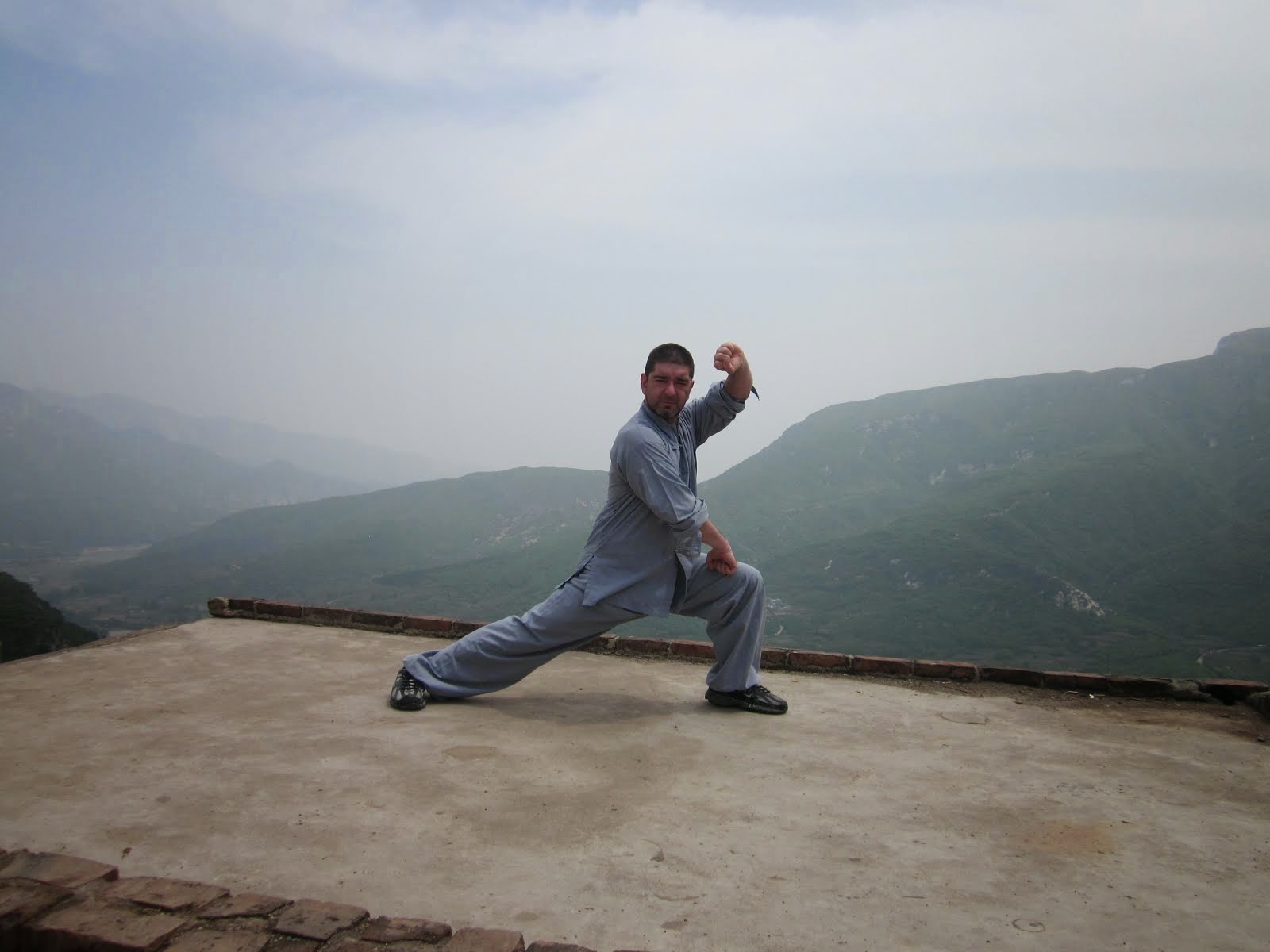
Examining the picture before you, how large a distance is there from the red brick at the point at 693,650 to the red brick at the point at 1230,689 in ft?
8.54

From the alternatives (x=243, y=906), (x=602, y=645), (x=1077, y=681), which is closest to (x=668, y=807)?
(x=243, y=906)

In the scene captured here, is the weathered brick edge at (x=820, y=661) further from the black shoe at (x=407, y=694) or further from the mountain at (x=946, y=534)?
the mountain at (x=946, y=534)

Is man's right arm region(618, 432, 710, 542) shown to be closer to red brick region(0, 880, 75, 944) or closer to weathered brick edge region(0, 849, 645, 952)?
weathered brick edge region(0, 849, 645, 952)

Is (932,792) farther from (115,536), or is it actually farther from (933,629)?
(115,536)

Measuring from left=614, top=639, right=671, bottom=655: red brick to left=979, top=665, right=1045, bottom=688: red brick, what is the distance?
1837 mm

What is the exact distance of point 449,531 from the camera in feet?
278

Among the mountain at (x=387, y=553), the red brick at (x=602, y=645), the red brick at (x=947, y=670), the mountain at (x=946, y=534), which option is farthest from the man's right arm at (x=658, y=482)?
the mountain at (x=387, y=553)

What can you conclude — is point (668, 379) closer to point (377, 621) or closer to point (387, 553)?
point (377, 621)

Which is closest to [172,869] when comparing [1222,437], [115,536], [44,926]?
[44,926]

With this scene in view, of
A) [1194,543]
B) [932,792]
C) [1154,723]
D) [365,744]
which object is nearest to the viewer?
[932,792]

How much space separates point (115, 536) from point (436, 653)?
123 meters

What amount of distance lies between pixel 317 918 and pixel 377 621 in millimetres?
3775

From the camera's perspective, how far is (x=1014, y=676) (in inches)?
182

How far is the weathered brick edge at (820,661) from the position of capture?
169 inches
